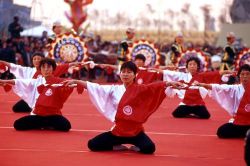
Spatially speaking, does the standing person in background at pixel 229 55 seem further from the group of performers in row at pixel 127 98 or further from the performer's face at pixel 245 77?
the performer's face at pixel 245 77

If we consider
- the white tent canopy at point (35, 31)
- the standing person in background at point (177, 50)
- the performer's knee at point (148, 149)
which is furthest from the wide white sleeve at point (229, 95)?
the white tent canopy at point (35, 31)

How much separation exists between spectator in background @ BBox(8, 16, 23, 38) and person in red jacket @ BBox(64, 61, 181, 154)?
11868 millimetres

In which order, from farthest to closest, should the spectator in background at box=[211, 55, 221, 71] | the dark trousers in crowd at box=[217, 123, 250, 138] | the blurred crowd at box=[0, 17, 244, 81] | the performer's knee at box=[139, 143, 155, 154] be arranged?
the spectator in background at box=[211, 55, 221, 71] < the blurred crowd at box=[0, 17, 244, 81] < the dark trousers in crowd at box=[217, 123, 250, 138] < the performer's knee at box=[139, 143, 155, 154]

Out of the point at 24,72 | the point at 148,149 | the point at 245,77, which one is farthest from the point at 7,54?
the point at 148,149

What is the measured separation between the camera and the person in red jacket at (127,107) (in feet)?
22.9

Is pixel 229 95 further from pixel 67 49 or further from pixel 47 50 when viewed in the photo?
pixel 47 50

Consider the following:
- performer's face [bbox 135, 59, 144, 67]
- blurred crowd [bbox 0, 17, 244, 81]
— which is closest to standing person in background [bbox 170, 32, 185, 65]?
blurred crowd [bbox 0, 17, 244, 81]

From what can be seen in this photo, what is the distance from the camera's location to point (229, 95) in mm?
8172

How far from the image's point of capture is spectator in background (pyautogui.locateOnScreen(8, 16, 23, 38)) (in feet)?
61.2

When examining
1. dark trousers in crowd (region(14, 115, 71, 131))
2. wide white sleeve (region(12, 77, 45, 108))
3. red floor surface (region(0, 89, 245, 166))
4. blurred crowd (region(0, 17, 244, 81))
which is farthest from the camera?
blurred crowd (region(0, 17, 244, 81))

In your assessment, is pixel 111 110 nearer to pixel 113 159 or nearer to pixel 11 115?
pixel 113 159

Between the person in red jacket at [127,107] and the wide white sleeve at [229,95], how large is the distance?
48.1 inches

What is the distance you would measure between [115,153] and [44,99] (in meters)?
1.91

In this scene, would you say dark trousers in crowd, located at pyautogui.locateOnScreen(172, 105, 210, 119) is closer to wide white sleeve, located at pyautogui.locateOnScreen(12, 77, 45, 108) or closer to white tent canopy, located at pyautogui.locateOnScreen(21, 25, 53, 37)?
wide white sleeve, located at pyautogui.locateOnScreen(12, 77, 45, 108)
